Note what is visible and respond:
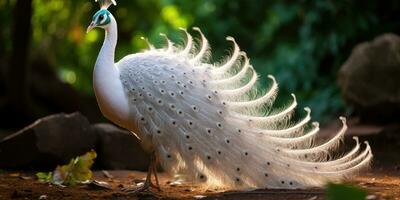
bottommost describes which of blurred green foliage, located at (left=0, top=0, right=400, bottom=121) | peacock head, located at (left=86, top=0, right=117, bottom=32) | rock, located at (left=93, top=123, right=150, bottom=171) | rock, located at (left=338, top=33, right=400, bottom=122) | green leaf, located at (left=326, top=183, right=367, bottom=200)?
Result: green leaf, located at (left=326, top=183, right=367, bottom=200)

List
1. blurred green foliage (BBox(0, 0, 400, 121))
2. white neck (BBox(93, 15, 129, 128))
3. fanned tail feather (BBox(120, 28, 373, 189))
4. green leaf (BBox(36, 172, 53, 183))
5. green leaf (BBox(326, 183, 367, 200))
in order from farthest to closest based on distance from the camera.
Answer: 1. blurred green foliage (BBox(0, 0, 400, 121))
2. green leaf (BBox(36, 172, 53, 183))
3. white neck (BBox(93, 15, 129, 128))
4. fanned tail feather (BBox(120, 28, 373, 189))
5. green leaf (BBox(326, 183, 367, 200))

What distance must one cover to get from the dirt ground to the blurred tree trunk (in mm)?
2703

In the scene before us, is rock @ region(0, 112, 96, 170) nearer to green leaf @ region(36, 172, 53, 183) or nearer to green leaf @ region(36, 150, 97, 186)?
green leaf @ region(36, 172, 53, 183)

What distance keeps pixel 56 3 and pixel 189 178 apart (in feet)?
28.0

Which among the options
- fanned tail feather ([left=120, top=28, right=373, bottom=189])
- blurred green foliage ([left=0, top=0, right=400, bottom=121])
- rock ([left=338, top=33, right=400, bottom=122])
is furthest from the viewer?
blurred green foliage ([left=0, top=0, right=400, bottom=121])

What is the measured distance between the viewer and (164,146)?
559 centimetres

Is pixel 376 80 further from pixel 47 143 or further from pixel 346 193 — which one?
pixel 346 193

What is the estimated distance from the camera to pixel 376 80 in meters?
9.26

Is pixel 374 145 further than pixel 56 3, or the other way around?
pixel 56 3

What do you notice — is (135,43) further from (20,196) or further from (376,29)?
(20,196)

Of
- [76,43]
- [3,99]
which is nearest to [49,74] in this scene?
[3,99]

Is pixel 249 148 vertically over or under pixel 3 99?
under

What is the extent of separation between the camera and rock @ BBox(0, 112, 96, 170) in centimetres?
735

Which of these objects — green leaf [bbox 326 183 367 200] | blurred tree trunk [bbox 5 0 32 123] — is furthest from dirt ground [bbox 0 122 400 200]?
blurred tree trunk [bbox 5 0 32 123]
